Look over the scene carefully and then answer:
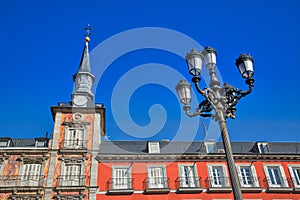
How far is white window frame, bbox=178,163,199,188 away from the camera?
70.1ft

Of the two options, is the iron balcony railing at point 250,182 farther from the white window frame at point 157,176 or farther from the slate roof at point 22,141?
the slate roof at point 22,141

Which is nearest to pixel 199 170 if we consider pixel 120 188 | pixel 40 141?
pixel 120 188

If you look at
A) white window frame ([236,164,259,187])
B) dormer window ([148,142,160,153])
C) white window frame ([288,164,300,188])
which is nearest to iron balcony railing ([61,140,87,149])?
dormer window ([148,142,160,153])

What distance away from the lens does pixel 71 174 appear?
21.0m

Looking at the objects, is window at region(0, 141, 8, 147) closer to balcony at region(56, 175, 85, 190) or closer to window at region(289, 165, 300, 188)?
balcony at region(56, 175, 85, 190)

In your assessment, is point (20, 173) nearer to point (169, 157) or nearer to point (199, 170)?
point (169, 157)

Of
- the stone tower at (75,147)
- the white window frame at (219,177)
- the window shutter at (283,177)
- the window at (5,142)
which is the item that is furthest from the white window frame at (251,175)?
the window at (5,142)

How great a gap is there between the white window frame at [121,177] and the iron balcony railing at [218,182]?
612cm

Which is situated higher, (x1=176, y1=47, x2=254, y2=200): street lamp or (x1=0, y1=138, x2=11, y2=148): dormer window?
(x1=0, y1=138, x2=11, y2=148): dormer window

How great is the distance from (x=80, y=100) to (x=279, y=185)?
18.5m

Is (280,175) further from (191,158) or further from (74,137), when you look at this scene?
(74,137)

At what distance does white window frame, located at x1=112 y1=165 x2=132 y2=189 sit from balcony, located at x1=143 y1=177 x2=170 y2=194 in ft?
4.25

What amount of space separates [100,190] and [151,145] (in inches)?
222

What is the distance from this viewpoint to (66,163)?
2145 centimetres
